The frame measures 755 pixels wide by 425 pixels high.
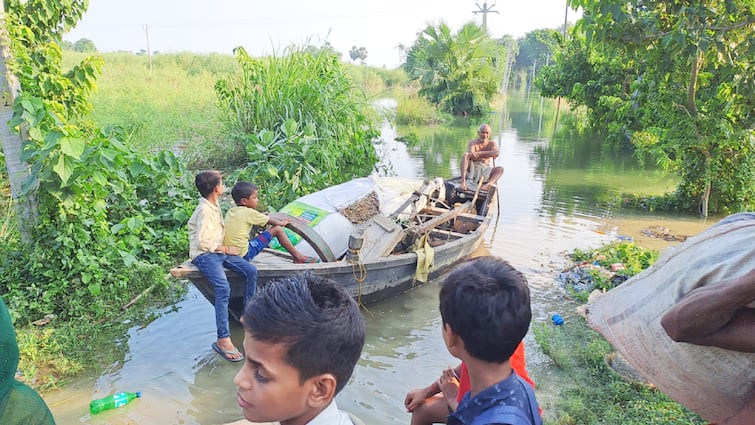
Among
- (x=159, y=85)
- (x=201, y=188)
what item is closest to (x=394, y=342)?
(x=201, y=188)

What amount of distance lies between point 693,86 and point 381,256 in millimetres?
6009

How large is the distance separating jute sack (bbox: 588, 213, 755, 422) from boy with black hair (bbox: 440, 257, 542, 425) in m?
0.32

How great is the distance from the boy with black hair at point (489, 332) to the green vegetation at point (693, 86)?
527 cm

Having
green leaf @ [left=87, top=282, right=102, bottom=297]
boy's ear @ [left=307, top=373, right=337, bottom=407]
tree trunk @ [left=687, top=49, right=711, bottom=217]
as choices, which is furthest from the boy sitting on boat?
tree trunk @ [left=687, top=49, right=711, bottom=217]

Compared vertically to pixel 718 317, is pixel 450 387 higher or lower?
lower

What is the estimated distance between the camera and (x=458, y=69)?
25.9 metres

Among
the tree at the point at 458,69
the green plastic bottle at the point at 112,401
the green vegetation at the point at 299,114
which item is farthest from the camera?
the tree at the point at 458,69

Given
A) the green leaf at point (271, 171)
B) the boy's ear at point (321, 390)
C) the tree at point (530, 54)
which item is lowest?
the green leaf at point (271, 171)

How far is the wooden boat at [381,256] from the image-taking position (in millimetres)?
4559

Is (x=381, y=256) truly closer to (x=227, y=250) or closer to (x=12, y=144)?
(x=227, y=250)

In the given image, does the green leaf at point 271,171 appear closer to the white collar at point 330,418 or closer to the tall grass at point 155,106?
the tall grass at point 155,106

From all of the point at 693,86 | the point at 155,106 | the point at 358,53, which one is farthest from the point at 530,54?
the point at 693,86

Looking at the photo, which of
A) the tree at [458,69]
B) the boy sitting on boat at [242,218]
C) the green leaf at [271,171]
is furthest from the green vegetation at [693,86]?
the tree at [458,69]

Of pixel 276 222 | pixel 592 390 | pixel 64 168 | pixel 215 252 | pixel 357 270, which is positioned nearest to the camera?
pixel 592 390
